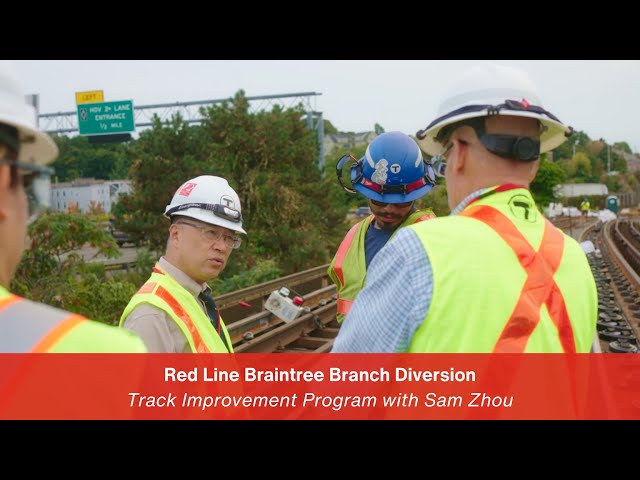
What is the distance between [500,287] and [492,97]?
2.24ft

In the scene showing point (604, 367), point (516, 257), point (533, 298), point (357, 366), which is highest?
point (516, 257)

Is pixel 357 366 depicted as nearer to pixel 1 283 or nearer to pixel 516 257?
pixel 516 257

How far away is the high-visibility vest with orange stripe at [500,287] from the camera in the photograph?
161cm

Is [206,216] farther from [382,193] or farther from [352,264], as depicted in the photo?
[382,193]

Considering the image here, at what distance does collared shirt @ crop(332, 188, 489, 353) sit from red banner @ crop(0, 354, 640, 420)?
62 millimetres

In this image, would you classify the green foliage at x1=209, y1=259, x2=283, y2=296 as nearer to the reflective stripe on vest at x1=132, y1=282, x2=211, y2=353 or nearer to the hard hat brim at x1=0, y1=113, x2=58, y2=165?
the reflective stripe on vest at x1=132, y1=282, x2=211, y2=353

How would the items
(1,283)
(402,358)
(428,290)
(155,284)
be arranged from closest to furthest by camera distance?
(1,283), (428,290), (402,358), (155,284)

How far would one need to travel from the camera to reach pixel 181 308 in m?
2.78

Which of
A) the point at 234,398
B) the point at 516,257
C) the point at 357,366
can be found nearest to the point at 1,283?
the point at 357,366

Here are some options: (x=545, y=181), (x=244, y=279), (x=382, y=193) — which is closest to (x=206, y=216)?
(x=382, y=193)

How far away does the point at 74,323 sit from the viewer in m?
1.22

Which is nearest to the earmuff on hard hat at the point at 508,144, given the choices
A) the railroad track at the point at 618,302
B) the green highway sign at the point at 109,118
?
the railroad track at the point at 618,302

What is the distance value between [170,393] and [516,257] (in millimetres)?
1499

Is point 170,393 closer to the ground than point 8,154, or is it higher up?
closer to the ground
